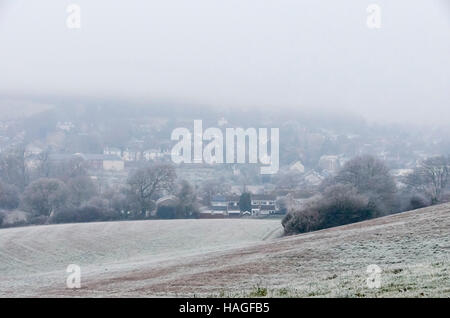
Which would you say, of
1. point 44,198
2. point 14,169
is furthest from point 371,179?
point 14,169

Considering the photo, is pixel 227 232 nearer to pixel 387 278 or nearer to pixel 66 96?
pixel 387 278

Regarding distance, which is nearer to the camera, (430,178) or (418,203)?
(418,203)

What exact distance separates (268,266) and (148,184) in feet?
182

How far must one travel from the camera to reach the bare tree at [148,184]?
7475 centimetres

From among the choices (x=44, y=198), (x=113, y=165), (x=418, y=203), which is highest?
(x=113, y=165)

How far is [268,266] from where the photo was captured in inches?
952

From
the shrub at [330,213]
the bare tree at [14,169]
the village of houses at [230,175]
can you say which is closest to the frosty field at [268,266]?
the shrub at [330,213]

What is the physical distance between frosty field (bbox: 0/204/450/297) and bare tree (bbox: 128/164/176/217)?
25.6 m

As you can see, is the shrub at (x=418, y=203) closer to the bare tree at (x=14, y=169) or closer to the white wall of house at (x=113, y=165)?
the bare tree at (x=14, y=169)

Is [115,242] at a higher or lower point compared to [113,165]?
lower

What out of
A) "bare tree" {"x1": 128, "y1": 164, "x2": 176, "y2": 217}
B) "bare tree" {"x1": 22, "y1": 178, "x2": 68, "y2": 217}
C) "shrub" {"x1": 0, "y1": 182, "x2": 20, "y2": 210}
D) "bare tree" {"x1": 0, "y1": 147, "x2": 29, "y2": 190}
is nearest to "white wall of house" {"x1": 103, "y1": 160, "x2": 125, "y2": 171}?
"bare tree" {"x1": 0, "y1": 147, "x2": 29, "y2": 190}

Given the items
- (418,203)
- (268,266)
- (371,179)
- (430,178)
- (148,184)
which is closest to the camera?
(268,266)

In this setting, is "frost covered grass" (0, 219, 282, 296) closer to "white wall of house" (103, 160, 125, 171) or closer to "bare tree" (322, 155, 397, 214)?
"bare tree" (322, 155, 397, 214)

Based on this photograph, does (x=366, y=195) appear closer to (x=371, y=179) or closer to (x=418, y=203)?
(x=418, y=203)
